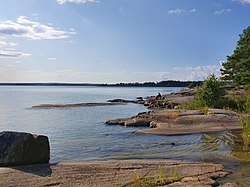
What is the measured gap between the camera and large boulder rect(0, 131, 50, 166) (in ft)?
42.3

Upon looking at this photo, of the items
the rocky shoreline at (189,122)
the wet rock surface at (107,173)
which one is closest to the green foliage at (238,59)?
the rocky shoreline at (189,122)

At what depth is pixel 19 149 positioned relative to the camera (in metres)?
13.1

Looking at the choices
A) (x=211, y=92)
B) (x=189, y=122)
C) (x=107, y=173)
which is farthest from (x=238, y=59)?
(x=107, y=173)

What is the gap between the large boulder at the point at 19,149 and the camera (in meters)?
12.9

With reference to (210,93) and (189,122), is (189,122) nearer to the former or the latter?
(189,122)

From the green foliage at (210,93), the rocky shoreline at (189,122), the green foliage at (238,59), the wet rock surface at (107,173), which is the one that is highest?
the green foliage at (238,59)

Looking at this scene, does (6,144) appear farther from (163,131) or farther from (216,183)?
(163,131)

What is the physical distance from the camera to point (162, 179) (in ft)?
34.8

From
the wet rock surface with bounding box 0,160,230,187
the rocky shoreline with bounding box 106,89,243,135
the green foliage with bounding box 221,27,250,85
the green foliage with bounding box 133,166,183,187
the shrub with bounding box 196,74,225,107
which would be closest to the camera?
the green foliage with bounding box 133,166,183,187

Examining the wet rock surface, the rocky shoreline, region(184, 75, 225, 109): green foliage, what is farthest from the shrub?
the wet rock surface

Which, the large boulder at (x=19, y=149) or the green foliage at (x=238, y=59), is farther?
the green foliage at (x=238, y=59)

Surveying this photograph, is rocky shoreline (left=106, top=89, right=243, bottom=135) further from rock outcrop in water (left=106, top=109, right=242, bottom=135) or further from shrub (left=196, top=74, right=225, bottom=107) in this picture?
shrub (left=196, top=74, right=225, bottom=107)

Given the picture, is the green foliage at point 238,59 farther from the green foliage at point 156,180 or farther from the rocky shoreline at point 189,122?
the green foliage at point 156,180

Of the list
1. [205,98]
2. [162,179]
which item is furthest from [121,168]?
[205,98]
